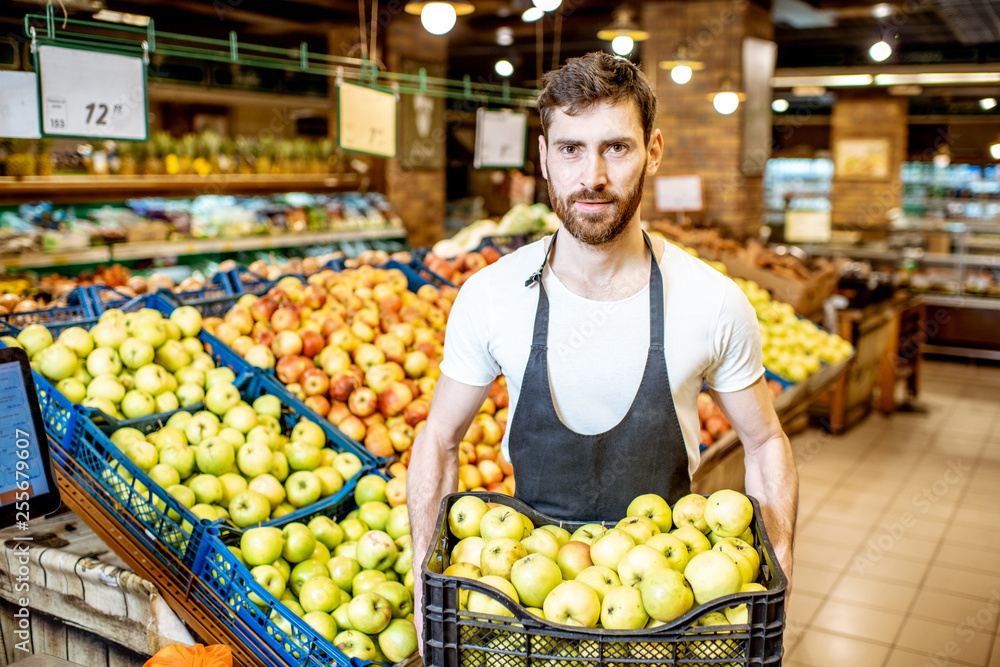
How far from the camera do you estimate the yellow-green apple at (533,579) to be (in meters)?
1.36

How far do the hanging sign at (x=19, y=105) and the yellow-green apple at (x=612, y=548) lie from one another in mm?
2793

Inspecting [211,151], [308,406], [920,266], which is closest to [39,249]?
[211,151]

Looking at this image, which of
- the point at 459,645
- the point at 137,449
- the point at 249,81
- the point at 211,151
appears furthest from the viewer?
the point at 249,81

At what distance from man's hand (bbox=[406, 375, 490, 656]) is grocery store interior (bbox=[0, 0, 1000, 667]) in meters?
0.19

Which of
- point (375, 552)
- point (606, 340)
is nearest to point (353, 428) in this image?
point (375, 552)

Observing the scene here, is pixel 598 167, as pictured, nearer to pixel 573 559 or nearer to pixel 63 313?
pixel 573 559

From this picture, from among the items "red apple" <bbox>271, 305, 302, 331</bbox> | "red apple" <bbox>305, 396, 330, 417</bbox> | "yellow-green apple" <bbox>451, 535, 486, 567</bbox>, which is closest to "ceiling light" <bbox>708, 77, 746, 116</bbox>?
"red apple" <bbox>271, 305, 302, 331</bbox>

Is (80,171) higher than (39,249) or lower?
higher

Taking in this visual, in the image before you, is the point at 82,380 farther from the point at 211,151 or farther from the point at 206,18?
the point at 206,18

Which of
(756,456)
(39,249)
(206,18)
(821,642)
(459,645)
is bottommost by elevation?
(821,642)

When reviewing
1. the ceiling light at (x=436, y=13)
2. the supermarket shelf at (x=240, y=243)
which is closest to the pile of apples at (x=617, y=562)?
the ceiling light at (x=436, y=13)

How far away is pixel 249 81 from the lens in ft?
28.1

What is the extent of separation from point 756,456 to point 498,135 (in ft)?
14.7

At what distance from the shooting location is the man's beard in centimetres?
159
